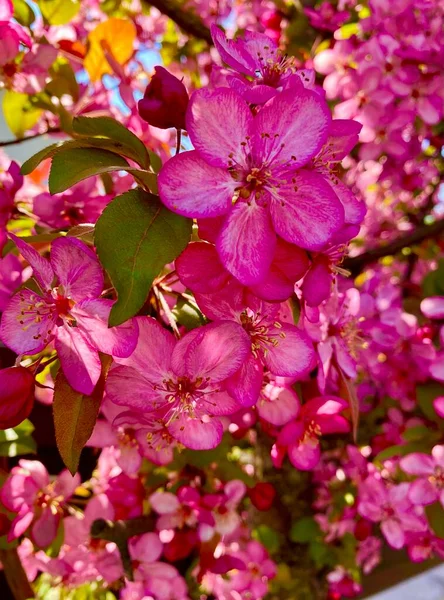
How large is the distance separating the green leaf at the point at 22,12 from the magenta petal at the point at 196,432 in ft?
3.05

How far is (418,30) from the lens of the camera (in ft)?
5.01

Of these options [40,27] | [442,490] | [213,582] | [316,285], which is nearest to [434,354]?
[442,490]

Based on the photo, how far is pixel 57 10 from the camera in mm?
1218

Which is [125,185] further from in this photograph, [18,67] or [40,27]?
[40,27]

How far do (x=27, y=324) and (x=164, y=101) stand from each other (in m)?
0.28

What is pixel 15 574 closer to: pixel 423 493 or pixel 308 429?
pixel 308 429

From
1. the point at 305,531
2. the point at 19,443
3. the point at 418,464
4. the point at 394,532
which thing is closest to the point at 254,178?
the point at 19,443

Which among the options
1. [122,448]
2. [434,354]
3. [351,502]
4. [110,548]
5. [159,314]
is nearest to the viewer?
[159,314]

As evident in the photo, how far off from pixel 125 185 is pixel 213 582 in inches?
43.7

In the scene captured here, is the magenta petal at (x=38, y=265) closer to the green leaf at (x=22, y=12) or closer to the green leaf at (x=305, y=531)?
the green leaf at (x=22, y=12)

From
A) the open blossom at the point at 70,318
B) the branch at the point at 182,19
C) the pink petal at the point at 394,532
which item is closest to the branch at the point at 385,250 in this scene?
the pink petal at the point at 394,532

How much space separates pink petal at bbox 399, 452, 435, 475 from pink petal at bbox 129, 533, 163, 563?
521 mm

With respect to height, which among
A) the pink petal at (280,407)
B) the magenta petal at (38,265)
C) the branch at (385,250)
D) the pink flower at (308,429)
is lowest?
the branch at (385,250)

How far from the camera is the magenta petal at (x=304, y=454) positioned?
801 mm
